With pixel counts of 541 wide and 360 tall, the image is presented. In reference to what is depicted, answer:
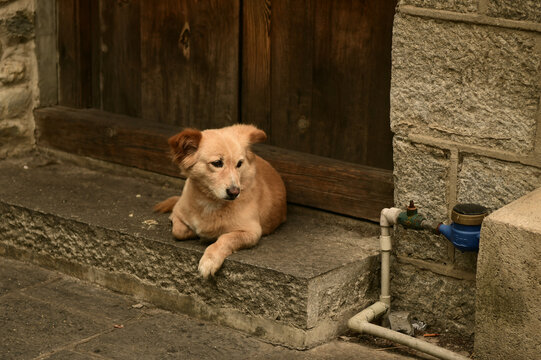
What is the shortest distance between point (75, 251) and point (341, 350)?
5.27 ft

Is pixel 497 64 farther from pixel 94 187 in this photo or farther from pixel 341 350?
pixel 94 187

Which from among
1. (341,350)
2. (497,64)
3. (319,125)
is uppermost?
(497,64)

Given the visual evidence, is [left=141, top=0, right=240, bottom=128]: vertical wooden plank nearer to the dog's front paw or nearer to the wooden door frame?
the wooden door frame

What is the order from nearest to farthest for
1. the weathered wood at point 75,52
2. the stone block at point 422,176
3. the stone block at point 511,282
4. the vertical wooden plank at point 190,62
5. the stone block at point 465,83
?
the stone block at point 511,282
the stone block at point 465,83
the stone block at point 422,176
the vertical wooden plank at point 190,62
the weathered wood at point 75,52

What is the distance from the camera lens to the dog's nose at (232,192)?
442 cm

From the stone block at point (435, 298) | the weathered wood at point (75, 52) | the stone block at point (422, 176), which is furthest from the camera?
the weathered wood at point (75, 52)

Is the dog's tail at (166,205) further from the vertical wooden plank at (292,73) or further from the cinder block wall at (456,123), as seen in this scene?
the cinder block wall at (456,123)

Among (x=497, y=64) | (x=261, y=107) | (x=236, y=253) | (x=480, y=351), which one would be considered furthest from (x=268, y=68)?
(x=480, y=351)

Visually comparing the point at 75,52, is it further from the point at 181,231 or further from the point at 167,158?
the point at 181,231

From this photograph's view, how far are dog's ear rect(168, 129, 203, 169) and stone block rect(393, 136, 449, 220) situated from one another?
0.95 meters

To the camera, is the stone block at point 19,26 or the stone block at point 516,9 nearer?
the stone block at point 516,9

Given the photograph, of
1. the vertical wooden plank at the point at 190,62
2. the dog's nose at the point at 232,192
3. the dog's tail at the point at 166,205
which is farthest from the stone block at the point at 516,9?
the dog's tail at the point at 166,205

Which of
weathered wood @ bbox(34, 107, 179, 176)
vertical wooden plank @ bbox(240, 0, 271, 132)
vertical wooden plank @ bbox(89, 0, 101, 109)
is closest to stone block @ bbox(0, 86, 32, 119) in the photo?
weathered wood @ bbox(34, 107, 179, 176)

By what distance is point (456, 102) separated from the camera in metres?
4.27
